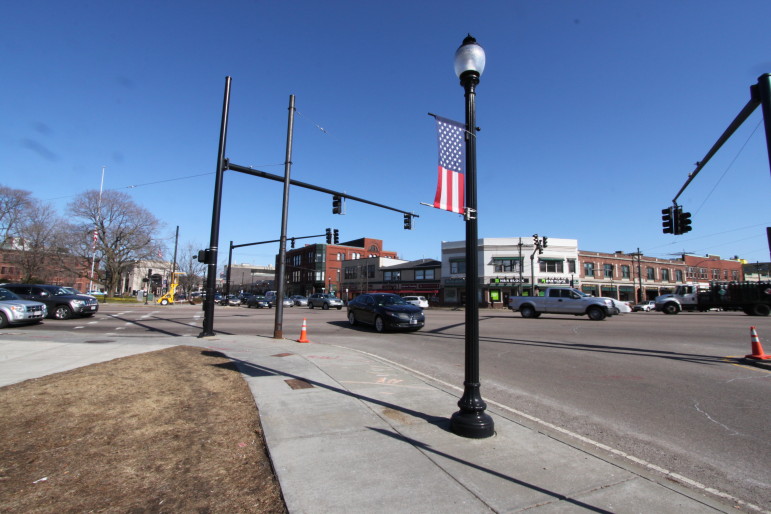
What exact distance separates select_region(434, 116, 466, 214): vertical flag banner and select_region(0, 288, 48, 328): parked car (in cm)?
1799

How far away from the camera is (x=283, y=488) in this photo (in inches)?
119

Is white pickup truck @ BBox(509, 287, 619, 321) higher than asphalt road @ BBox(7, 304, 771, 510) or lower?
higher

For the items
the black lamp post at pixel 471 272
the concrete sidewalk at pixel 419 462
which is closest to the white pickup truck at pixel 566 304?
the concrete sidewalk at pixel 419 462

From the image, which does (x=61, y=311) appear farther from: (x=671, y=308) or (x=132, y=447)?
(x=671, y=308)

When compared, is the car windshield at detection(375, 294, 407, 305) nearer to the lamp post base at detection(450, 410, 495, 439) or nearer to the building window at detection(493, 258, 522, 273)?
the lamp post base at detection(450, 410, 495, 439)

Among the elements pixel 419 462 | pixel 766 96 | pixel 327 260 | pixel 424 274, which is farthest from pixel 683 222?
pixel 327 260

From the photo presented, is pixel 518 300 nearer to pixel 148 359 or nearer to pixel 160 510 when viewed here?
pixel 148 359

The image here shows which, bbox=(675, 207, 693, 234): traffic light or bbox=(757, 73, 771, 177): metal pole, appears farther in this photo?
bbox=(675, 207, 693, 234): traffic light

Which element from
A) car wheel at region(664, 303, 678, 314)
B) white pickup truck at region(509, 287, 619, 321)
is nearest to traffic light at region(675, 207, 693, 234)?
white pickup truck at region(509, 287, 619, 321)

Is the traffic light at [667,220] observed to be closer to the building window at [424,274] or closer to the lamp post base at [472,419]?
the lamp post base at [472,419]

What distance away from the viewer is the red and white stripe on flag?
187 inches

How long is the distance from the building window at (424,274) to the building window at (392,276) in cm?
367

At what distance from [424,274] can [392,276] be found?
7.21 m

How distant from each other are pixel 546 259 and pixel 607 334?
39.3 m
